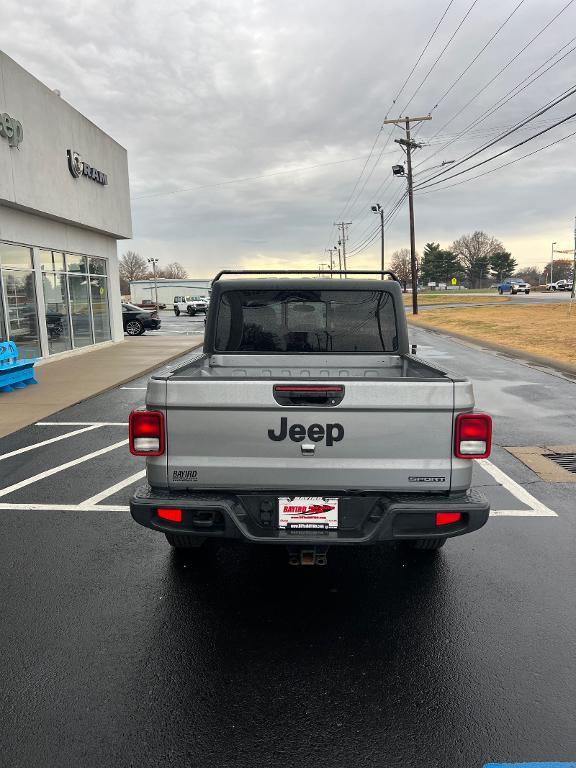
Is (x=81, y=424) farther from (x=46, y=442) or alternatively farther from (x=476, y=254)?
(x=476, y=254)

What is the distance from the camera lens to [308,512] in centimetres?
307

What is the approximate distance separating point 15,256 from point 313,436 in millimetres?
13343

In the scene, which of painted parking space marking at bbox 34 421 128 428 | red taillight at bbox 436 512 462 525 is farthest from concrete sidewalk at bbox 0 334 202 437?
red taillight at bbox 436 512 462 525

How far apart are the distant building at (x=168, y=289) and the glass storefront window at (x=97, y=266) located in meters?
56.6

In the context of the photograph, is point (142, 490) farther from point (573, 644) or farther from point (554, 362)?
point (554, 362)

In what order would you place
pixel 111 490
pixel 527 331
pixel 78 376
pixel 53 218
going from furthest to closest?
pixel 527 331
pixel 53 218
pixel 78 376
pixel 111 490

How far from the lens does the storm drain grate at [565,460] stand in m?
6.17

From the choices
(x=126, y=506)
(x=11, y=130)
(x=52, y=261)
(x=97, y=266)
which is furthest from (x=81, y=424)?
(x=97, y=266)

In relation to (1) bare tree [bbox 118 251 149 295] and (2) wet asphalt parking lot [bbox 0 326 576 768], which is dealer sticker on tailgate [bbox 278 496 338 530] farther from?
(1) bare tree [bbox 118 251 149 295]

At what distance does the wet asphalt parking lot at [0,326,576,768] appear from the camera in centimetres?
235

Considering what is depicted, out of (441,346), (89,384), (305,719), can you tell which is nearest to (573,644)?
(305,719)

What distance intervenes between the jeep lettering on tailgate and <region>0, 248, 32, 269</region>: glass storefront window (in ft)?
40.8

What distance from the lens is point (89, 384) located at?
38.7 feet

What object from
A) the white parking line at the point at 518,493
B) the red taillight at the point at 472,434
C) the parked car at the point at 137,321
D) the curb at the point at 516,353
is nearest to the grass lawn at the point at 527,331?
the curb at the point at 516,353
